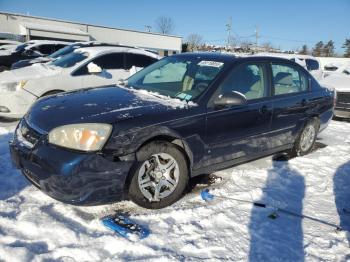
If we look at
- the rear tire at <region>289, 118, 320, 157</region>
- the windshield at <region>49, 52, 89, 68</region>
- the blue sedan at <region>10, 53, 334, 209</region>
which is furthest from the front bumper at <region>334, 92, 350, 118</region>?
the windshield at <region>49, 52, 89, 68</region>

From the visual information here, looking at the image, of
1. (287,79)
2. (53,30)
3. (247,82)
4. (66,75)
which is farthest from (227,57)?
(53,30)

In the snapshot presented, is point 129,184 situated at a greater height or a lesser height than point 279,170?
greater

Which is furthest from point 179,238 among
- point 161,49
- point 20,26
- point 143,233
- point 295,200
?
point 161,49

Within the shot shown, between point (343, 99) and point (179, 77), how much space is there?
6.54 meters

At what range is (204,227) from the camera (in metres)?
3.43

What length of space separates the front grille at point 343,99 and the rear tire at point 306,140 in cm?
400

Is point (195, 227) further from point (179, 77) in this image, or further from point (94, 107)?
point (179, 77)

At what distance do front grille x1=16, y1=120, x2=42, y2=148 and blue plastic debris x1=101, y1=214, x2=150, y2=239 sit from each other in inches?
38.4

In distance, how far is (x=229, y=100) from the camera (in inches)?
156

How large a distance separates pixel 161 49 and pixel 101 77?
41772 mm

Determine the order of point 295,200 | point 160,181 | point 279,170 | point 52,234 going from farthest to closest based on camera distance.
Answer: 1. point 279,170
2. point 295,200
3. point 160,181
4. point 52,234

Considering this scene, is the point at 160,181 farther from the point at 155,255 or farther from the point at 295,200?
the point at 295,200

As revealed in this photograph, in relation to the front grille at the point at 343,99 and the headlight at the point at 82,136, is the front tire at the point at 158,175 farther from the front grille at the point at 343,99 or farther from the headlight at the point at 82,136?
the front grille at the point at 343,99

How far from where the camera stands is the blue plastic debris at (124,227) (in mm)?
3158
